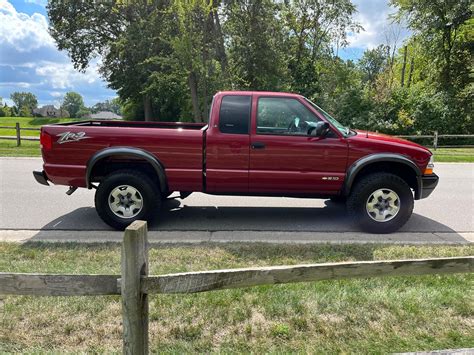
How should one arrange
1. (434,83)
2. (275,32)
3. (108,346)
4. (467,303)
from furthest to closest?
(434,83), (275,32), (467,303), (108,346)

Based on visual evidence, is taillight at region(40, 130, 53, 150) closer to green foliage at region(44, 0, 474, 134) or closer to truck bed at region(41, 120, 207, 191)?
truck bed at region(41, 120, 207, 191)

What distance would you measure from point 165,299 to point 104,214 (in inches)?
98.4

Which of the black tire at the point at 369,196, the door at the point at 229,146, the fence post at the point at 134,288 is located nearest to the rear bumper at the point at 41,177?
the door at the point at 229,146

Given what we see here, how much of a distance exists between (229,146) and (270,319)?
275 centimetres

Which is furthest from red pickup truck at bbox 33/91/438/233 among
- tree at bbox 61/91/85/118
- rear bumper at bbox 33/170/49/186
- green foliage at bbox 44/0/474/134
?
tree at bbox 61/91/85/118

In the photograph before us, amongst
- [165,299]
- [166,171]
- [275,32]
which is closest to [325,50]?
[275,32]

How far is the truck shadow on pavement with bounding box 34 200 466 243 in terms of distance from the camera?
5.68m

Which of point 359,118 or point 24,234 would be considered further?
point 359,118

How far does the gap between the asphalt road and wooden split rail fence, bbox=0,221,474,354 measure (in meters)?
2.98

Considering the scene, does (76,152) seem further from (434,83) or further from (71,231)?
(434,83)

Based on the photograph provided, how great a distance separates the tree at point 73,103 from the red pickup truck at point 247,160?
501 feet

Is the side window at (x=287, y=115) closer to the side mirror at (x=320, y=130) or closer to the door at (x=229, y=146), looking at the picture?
the side mirror at (x=320, y=130)

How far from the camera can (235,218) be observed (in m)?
6.24

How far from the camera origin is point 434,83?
84.5 ft
